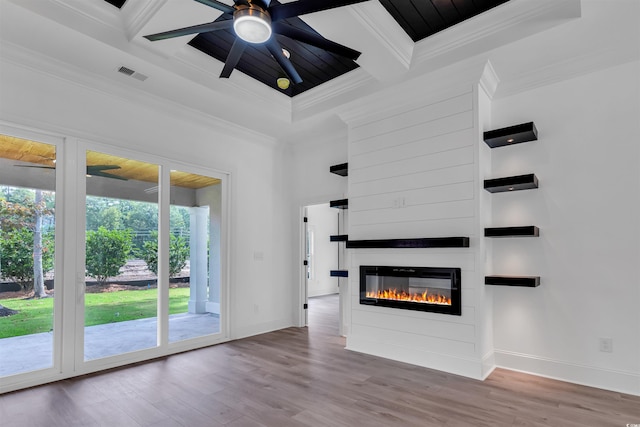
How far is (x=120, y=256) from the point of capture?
403cm

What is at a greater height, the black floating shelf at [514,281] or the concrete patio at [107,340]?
the black floating shelf at [514,281]

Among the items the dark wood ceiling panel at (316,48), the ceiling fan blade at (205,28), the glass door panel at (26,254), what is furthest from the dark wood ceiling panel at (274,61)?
the glass door panel at (26,254)

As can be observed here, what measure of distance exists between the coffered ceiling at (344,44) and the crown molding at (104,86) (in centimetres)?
1

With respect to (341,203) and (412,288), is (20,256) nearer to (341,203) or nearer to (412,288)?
(341,203)

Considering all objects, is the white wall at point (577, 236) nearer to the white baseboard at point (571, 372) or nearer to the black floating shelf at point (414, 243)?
the white baseboard at point (571, 372)

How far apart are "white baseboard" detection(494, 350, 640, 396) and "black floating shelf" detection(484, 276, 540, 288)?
2.58ft

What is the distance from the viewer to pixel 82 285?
3.66 m

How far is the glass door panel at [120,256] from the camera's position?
149 inches

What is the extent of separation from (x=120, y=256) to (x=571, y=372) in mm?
4811

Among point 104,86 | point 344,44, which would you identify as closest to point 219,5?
point 344,44

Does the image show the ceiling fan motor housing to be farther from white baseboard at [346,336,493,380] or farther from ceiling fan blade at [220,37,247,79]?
white baseboard at [346,336,493,380]

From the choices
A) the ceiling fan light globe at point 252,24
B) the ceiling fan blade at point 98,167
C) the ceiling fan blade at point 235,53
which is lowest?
the ceiling fan blade at point 98,167

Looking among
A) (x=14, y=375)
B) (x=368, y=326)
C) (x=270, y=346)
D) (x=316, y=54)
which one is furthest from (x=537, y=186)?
(x=14, y=375)

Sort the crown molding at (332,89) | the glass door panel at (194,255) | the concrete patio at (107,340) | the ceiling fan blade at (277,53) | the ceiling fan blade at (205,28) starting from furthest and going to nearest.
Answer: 1. the glass door panel at (194,255)
2. the crown molding at (332,89)
3. the concrete patio at (107,340)
4. the ceiling fan blade at (277,53)
5. the ceiling fan blade at (205,28)
